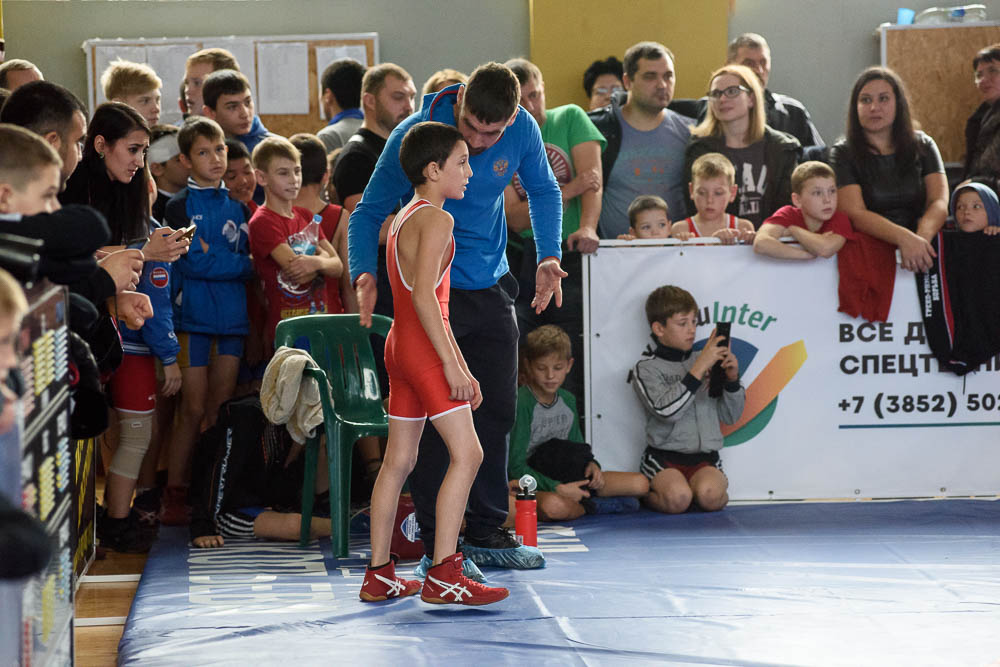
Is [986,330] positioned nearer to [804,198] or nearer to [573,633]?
[804,198]

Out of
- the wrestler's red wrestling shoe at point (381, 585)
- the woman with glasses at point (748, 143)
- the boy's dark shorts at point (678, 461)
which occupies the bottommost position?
the wrestler's red wrestling shoe at point (381, 585)

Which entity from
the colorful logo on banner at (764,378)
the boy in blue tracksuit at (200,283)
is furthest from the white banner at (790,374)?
the boy in blue tracksuit at (200,283)

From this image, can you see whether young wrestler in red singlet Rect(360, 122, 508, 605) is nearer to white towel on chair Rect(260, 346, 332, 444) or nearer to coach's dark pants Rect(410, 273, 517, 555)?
coach's dark pants Rect(410, 273, 517, 555)

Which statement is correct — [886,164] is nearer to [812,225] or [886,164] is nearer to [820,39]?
[812,225]

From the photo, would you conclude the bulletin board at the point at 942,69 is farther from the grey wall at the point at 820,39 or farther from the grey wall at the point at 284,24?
the grey wall at the point at 284,24

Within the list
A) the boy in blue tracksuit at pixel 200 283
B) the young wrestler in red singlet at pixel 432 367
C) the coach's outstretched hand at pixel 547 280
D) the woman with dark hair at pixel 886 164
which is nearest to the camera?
the young wrestler in red singlet at pixel 432 367

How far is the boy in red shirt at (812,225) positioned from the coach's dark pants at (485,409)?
1.64 metres

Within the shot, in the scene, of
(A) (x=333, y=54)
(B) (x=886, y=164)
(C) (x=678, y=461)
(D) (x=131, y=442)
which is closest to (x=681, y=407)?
(C) (x=678, y=461)

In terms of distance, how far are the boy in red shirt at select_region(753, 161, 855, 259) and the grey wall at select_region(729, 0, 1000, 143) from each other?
4647 millimetres

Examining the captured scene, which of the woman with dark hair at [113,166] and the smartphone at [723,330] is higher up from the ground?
the woman with dark hair at [113,166]

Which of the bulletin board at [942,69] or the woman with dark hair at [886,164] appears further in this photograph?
the bulletin board at [942,69]

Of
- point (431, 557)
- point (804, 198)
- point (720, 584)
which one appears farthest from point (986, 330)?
point (431, 557)

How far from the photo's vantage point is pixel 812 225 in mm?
5496

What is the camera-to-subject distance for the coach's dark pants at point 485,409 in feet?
13.9
